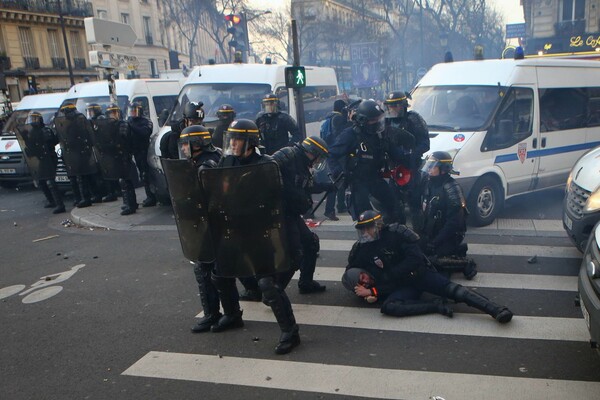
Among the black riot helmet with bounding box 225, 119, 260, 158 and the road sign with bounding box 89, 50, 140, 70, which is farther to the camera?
the road sign with bounding box 89, 50, 140, 70

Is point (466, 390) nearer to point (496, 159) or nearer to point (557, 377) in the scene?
point (557, 377)

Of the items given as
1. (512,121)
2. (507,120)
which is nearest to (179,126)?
(507,120)

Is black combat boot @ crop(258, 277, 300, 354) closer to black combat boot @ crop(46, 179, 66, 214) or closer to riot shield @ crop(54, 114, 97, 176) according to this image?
riot shield @ crop(54, 114, 97, 176)

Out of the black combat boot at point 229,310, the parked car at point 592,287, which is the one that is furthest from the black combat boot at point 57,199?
the parked car at point 592,287

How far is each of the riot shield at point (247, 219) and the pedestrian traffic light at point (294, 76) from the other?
20.1 ft

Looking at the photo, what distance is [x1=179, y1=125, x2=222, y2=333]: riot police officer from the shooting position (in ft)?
14.8

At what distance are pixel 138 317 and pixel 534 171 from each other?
6.22 m

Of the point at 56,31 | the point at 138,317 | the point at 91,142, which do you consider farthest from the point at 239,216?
the point at 56,31

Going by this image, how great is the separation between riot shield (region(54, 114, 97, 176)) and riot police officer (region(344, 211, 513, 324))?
677cm

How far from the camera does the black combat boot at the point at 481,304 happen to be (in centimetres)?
456

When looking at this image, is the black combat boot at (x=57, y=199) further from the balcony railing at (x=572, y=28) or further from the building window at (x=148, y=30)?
the building window at (x=148, y=30)

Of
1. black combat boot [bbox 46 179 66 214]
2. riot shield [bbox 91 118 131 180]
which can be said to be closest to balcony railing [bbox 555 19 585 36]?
riot shield [bbox 91 118 131 180]

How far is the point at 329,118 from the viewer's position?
346 inches

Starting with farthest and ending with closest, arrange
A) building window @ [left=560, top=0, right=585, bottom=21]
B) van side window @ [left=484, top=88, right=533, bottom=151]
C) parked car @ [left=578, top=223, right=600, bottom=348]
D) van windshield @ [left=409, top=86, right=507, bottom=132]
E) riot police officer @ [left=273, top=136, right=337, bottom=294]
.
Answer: building window @ [left=560, top=0, right=585, bottom=21] < van windshield @ [left=409, top=86, right=507, bottom=132] < van side window @ [left=484, top=88, right=533, bottom=151] < riot police officer @ [left=273, top=136, right=337, bottom=294] < parked car @ [left=578, top=223, right=600, bottom=348]
